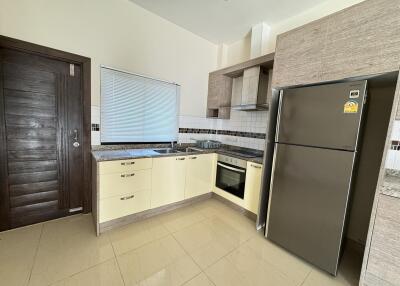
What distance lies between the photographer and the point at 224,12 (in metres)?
2.38

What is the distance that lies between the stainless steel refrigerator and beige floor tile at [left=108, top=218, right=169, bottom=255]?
1.33m

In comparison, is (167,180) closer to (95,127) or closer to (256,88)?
(95,127)

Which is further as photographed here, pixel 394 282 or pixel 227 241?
pixel 227 241

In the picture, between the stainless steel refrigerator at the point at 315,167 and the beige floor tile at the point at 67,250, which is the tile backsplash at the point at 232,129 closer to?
the stainless steel refrigerator at the point at 315,167

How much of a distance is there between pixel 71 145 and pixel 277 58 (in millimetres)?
2651

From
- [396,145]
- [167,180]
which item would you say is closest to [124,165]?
[167,180]

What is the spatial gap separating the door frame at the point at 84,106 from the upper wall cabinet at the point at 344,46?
2.26 m

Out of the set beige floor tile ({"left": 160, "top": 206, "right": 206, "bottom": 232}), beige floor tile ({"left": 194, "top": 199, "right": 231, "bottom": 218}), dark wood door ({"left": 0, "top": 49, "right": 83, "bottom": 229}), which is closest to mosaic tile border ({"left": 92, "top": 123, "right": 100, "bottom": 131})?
dark wood door ({"left": 0, "top": 49, "right": 83, "bottom": 229})

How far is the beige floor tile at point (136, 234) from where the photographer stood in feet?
5.67

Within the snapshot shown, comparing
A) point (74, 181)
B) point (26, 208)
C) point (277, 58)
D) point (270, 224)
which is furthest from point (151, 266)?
point (277, 58)

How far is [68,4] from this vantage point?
189 centimetres

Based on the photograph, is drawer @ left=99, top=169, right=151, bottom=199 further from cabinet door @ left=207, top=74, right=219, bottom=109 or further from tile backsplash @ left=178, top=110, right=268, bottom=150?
cabinet door @ left=207, top=74, right=219, bottom=109

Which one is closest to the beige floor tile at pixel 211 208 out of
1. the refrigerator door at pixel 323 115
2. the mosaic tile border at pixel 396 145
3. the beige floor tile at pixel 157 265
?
the beige floor tile at pixel 157 265

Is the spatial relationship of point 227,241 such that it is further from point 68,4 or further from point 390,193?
point 68,4
